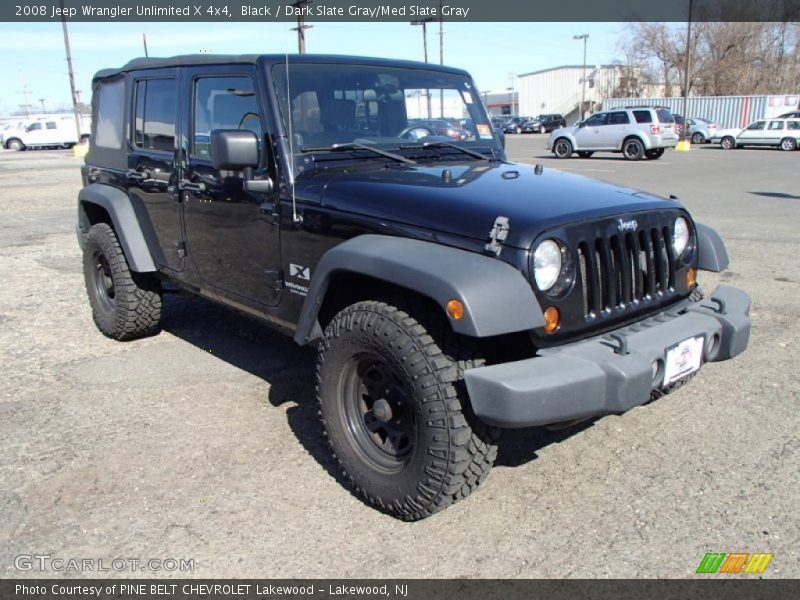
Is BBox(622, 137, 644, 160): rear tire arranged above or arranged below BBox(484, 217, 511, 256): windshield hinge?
below

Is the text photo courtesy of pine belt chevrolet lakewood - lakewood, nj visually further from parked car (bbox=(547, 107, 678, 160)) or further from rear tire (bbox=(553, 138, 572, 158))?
rear tire (bbox=(553, 138, 572, 158))

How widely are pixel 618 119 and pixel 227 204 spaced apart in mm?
22238

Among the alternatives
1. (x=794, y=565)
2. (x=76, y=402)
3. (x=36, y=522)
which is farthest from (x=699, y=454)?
(x=76, y=402)

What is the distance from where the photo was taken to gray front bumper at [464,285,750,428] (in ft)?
7.82

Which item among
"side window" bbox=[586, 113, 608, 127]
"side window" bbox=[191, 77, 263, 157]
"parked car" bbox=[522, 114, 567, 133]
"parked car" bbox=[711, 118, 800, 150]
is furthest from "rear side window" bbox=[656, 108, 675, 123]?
"parked car" bbox=[522, 114, 567, 133]

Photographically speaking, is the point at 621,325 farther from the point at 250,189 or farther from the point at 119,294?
the point at 119,294

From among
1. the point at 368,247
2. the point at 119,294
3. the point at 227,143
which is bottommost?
the point at 119,294

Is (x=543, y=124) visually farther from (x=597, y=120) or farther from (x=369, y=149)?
(x=369, y=149)

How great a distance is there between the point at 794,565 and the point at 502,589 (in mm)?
1098

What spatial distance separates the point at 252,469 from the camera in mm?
3303

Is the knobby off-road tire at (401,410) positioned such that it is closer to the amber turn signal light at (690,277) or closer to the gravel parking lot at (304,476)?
the gravel parking lot at (304,476)

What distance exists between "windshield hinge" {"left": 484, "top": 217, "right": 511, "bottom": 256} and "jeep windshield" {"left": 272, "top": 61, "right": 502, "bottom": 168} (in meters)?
1.16

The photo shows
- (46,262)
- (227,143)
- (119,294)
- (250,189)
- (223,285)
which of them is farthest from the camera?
(46,262)

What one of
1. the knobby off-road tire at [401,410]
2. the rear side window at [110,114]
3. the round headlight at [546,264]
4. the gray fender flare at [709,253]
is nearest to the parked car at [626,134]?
the rear side window at [110,114]
